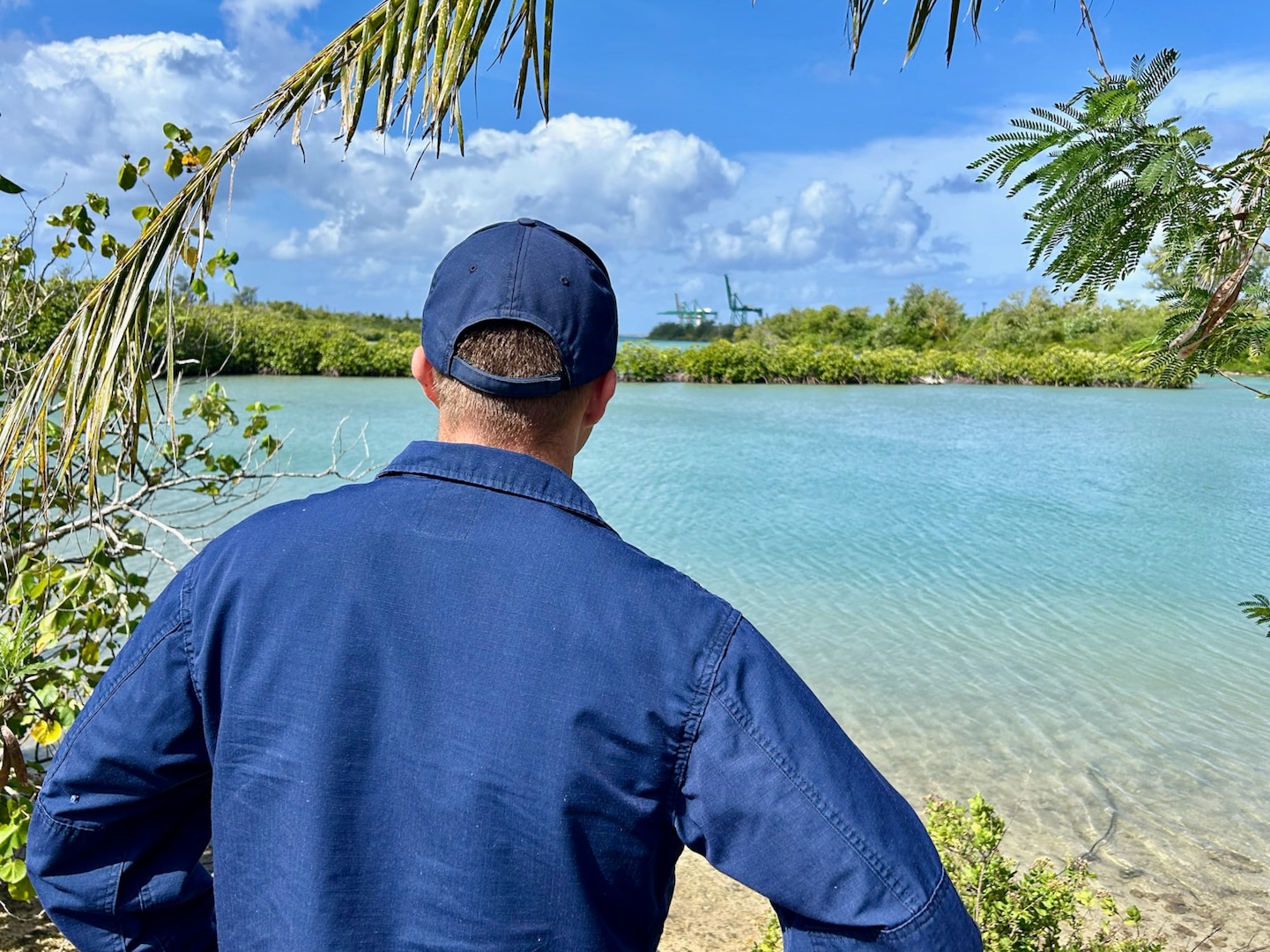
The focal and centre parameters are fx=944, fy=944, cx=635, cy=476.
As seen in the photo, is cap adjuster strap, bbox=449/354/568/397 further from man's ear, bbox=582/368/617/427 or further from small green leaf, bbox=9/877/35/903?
small green leaf, bbox=9/877/35/903

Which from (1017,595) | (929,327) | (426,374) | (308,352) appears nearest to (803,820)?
(426,374)

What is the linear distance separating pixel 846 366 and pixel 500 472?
41540 millimetres

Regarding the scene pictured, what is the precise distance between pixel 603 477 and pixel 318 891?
14.1 meters

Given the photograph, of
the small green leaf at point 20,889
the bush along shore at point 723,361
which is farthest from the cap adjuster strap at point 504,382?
the bush along shore at point 723,361

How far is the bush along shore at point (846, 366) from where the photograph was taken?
3975 cm

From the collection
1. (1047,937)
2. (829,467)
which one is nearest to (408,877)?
(1047,937)

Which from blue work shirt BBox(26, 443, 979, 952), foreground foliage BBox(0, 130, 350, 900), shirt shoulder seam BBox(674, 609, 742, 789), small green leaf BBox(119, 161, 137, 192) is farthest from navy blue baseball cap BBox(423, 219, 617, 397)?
small green leaf BBox(119, 161, 137, 192)

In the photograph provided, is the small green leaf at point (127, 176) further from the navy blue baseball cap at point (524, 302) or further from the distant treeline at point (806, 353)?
the distant treeline at point (806, 353)

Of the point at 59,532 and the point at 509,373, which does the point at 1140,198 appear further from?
the point at 59,532

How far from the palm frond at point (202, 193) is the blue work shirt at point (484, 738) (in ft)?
6.52

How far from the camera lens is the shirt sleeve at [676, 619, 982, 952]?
2.92 ft

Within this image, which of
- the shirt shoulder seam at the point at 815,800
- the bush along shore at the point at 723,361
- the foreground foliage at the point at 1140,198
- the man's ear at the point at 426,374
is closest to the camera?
the shirt shoulder seam at the point at 815,800

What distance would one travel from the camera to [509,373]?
111cm

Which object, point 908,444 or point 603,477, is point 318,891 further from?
point 908,444
